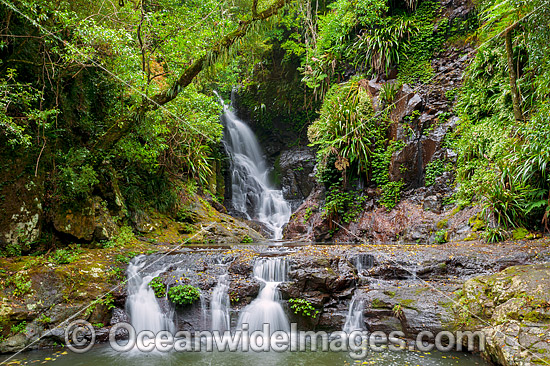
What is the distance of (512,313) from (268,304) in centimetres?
361

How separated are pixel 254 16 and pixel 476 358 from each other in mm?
6919

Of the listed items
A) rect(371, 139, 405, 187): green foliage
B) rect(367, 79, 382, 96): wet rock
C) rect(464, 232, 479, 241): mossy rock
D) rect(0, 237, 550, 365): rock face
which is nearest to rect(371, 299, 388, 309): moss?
rect(0, 237, 550, 365): rock face

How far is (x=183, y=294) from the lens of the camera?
5.58m

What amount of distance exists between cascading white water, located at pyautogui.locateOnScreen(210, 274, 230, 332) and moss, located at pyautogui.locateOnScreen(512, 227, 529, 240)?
563 centimetres

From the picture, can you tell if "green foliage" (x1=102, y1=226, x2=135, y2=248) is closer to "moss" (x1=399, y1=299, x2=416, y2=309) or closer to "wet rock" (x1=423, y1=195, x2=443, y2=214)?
Result: "moss" (x1=399, y1=299, x2=416, y2=309)

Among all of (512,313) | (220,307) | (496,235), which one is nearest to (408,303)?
(512,313)

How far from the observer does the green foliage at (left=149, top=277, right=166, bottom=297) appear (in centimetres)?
571

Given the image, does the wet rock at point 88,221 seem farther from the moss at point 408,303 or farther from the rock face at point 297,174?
the rock face at point 297,174

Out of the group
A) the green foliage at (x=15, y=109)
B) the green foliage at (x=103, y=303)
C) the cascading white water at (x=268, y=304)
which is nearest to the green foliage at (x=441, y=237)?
the cascading white water at (x=268, y=304)

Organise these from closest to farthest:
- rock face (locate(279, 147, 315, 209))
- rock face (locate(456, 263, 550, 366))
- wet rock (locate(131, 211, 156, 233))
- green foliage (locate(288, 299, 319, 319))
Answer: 1. rock face (locate(456, 263, 550, 366))
2. green foliage (locate(288, 299, 319, 319))
3. wet rock (locate(131, 211, 156, 233))
4. rock face (locate(279, 147, 315, 209))

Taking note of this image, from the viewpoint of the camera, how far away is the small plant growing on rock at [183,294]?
555 centimetres

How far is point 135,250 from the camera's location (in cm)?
700

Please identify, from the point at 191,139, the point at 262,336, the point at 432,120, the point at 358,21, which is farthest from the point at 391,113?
the point at 262,336

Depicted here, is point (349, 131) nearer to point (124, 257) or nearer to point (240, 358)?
point (124, 257)
